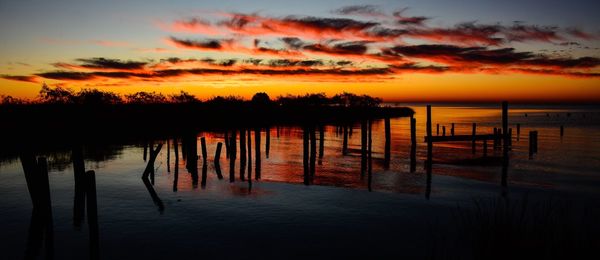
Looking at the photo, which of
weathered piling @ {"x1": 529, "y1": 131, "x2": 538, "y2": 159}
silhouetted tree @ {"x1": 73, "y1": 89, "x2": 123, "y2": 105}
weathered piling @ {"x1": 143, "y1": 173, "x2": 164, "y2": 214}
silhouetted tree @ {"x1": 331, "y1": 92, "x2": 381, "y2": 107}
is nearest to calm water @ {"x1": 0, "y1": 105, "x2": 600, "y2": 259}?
weathered piling @ {"x1": 143, "y1": 173, "x2": 164, "y2": 214}

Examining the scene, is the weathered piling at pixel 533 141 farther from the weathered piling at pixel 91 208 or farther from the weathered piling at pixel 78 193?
the weathered piling at pixel 91 208

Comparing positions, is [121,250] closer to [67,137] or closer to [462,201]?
[462,201]

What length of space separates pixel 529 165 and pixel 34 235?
26.9 meters

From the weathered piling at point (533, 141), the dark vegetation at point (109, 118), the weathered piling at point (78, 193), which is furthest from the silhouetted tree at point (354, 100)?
the weathered piling at point (78, 193)

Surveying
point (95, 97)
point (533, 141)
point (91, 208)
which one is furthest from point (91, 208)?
point (95, 97)

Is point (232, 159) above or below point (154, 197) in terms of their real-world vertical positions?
above

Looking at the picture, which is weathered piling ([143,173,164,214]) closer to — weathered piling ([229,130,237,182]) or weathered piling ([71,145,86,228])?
weathered piling ([71,145,86,228])

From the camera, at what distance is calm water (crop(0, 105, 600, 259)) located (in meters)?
11.4

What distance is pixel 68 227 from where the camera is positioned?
1255cm

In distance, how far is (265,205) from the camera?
15688 mm

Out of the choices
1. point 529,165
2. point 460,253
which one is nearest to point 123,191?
point 460,253

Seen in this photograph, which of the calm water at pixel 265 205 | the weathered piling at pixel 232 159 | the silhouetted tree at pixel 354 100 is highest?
the silhouetted tree at pixel 354 100

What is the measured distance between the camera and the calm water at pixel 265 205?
1141 centimetres

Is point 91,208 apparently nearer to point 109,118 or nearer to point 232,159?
point 232,159
